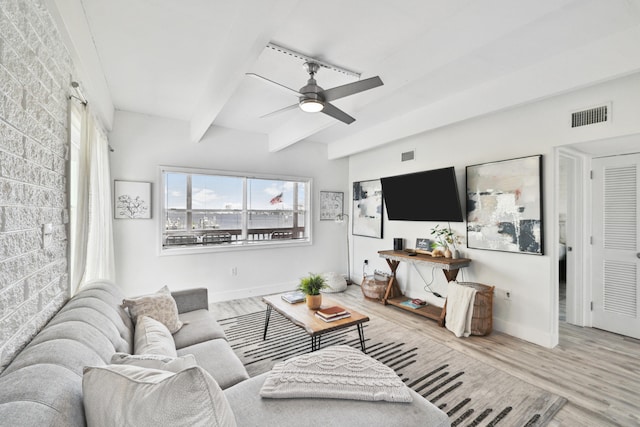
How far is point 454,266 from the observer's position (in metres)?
3.38

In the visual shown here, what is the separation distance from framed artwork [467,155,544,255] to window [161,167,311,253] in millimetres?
2727

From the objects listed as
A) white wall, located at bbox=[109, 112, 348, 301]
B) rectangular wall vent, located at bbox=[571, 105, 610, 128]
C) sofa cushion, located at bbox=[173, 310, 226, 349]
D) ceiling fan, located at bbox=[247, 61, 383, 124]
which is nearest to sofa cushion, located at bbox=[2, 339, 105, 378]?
sofa cushion, located at bbox=[173, 310, 226, 349]

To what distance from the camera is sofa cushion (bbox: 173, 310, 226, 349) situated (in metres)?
2.08

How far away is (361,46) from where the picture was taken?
2.36m

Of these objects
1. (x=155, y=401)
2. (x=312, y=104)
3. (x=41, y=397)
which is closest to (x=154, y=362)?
(x=41, y=397)

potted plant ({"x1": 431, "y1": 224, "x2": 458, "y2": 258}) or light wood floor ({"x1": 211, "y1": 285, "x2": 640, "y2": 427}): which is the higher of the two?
potted plant ({"x1": 431, "y1": 224, "x2": 458, "y2": 258})

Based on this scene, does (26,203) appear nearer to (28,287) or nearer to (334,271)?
(28,287)

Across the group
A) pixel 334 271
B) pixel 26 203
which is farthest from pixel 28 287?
pixel 334 271

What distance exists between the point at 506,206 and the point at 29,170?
3862 mm

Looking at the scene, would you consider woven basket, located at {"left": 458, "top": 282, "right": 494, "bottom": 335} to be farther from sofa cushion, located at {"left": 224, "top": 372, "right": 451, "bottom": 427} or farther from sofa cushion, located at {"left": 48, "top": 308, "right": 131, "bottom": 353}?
sofa cushion, located at {"left": 48, "top": 308, "right": 131, "bottom": 353}

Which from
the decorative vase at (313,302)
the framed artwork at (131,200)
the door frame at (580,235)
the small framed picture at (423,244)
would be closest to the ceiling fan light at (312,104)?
the decorative vase at (313,302)

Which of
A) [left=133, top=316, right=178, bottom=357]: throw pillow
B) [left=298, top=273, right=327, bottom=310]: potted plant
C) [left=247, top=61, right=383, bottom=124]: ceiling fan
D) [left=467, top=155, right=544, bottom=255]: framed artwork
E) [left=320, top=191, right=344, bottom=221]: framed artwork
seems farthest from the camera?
[left=320, top=191, right=344, bottom=221]: framed artwork

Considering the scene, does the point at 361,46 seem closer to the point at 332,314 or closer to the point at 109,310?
the point at 332,314

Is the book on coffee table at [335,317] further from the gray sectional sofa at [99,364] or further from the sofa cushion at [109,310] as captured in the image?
the sofa cushion at [109,310]
